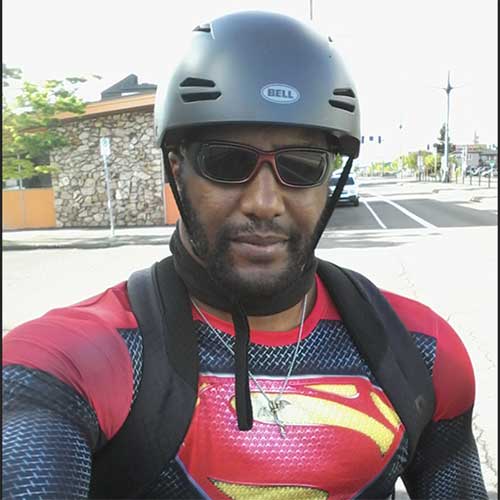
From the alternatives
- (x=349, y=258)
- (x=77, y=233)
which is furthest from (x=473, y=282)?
(x=77, y=233)

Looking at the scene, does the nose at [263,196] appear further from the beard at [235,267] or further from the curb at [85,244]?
the curb at [85,244]

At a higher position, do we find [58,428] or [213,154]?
[213,154]

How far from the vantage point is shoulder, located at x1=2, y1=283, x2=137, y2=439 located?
124 cm

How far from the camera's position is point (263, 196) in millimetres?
1523

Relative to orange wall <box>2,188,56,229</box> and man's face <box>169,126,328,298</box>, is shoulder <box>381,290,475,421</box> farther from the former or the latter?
orange wall <box>2,188,56,229</box>

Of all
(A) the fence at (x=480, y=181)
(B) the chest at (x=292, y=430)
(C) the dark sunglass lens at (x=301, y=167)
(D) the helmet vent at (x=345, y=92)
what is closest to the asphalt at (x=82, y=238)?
(D) the helmet vent at (x=345, y=92)

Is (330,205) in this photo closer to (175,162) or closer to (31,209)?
(175,162)

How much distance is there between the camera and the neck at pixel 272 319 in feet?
5.16

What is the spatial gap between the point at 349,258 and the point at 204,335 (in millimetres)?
9835

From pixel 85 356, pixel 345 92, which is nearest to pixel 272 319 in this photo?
pixel 85 356

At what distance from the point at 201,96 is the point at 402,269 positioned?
8562 millimetres

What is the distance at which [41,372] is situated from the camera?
4.00 ft

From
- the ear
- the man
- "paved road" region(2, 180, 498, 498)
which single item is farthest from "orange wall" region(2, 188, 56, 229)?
the man

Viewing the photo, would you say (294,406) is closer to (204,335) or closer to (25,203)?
(204,335)
